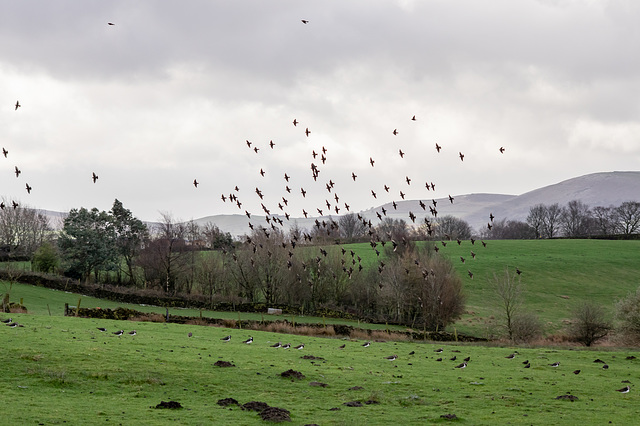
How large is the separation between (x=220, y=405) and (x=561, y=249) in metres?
147

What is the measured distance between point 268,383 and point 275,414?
7294 mm

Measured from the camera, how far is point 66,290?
86.4 metres

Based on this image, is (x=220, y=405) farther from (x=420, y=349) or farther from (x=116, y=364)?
(x=420, y=349)

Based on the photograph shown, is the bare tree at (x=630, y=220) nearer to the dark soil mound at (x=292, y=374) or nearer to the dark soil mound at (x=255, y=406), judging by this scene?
the dark soil mound at (x=292, y=374)

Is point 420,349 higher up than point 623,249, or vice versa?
point 623,249

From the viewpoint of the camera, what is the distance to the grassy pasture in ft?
74.8

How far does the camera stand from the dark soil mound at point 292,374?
1198 inches

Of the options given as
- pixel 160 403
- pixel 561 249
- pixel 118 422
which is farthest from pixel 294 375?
pixel 561 249

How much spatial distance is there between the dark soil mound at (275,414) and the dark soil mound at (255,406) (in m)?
0.84

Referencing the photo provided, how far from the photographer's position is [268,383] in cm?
2927

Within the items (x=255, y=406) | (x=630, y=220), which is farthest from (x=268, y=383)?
(x=630, y=220)

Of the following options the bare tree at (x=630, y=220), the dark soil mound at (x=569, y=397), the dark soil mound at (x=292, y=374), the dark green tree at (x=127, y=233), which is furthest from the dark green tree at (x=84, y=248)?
the bare tree at (x=630, y=220)

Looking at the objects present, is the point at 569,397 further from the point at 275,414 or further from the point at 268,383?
the point at 275,414

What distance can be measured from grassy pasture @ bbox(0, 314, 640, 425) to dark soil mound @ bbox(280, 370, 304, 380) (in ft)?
1.19
